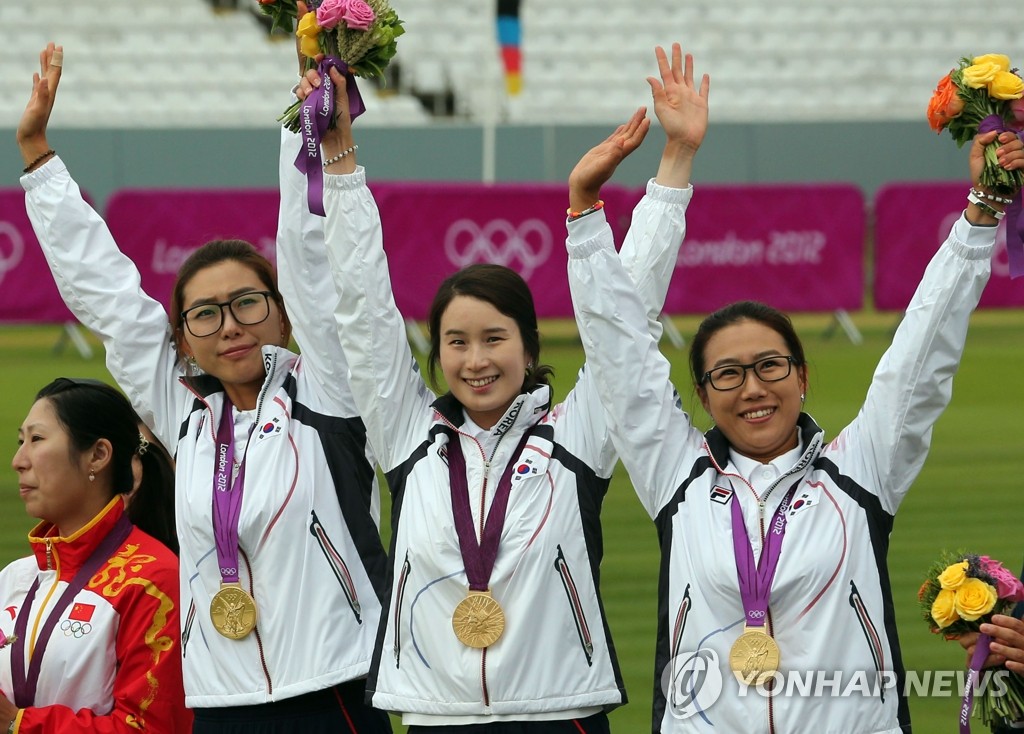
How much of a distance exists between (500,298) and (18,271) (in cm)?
1134

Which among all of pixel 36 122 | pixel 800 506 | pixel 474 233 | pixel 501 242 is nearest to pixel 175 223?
pixel 474 233

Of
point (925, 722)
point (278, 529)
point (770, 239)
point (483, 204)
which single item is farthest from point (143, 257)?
point (278, 529)

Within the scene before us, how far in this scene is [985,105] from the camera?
3525 millimetres

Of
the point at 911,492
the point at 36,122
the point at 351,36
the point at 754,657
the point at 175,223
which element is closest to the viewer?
the point at 754,657

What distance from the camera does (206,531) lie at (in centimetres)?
374

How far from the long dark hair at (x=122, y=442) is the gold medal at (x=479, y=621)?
36.1 inches

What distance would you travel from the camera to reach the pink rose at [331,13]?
3.73 m

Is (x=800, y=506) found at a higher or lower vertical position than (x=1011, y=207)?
lower

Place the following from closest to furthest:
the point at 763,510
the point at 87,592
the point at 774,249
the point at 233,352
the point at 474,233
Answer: the point at 763,510, the point at 87,592, the point at 233,352, the point at 474,233, the point at 774,249

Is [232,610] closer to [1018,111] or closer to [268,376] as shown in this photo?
[268,376]

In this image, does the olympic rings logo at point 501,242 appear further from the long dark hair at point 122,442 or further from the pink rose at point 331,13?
the pink rose at point 331,13

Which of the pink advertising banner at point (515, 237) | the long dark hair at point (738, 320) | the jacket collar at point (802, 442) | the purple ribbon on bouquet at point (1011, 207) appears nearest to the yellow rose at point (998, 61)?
the purple ribbon on bouquet at point (1011, 207)

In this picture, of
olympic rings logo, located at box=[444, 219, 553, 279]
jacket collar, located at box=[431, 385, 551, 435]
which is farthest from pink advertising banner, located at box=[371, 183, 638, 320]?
jacket collar, located at box=[431, 385, 551, 435]

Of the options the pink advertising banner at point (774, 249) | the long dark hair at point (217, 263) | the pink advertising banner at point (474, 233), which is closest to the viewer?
the long dark hair at point (217, 263)
